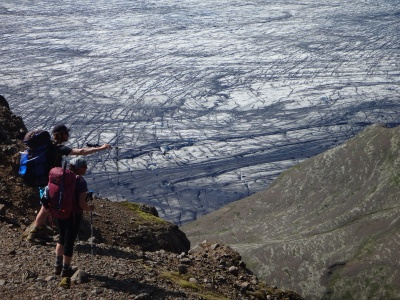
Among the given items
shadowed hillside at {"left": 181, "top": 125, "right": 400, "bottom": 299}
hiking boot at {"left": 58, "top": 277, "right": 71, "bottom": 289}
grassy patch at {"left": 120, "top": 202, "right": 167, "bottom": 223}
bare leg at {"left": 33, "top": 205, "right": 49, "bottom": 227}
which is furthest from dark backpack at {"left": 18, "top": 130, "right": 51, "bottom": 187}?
shadowed hillside at {"left": 181, "top": 125, "right": 400, "bottom": 299}

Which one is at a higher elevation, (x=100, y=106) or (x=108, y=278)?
(x=108, y=278)

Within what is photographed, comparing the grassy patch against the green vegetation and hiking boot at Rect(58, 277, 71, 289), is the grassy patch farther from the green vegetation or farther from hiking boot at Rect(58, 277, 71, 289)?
hiking boot at Rect(58, 277, 71, 289)

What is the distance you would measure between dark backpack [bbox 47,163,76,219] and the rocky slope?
2.21ft

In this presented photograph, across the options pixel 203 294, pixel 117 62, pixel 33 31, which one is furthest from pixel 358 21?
pixel 203 294

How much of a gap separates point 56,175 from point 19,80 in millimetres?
46566

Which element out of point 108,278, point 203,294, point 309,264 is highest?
point 108,278

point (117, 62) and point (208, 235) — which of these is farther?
point (117, 62)

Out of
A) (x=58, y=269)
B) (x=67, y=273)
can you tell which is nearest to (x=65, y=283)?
(x=67, y=273)

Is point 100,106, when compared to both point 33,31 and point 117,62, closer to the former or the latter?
point 117,62

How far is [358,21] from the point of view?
7231 centimetres

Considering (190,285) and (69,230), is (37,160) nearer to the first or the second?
(69,230)

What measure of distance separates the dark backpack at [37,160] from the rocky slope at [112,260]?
88 centimetres

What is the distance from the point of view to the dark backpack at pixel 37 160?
303 inches

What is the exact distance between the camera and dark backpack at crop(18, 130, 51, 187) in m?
7.70
